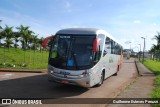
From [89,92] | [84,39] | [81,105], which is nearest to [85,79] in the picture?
[89,92]

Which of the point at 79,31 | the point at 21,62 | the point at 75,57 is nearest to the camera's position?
the point at 75,57

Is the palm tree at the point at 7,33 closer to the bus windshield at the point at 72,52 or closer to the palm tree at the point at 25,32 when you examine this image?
the palm tree at the point at 25,32

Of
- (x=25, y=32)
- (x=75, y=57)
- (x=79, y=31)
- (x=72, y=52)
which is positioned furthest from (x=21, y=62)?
(x=75, y=57)

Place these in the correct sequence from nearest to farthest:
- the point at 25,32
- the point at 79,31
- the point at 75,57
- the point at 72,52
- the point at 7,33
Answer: the point at 75,57 < the point at 72,52 < the point at 79,31 < the point at 25,32 < the point at 7,33

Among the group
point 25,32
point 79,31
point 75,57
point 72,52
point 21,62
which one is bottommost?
point 21,62

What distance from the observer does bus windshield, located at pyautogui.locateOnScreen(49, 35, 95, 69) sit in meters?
13.4

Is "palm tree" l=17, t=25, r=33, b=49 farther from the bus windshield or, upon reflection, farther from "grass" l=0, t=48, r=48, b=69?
the bus windshield

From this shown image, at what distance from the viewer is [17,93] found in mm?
12336

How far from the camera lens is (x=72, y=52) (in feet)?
44.5

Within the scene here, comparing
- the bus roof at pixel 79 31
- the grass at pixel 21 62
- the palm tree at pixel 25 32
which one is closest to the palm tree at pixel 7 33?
the grass at pixel 21 62

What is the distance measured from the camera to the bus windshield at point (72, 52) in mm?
13373

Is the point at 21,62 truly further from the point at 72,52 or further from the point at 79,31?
the point at 72,52

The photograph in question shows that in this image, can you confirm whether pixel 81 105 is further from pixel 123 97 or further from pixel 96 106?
pixel 123 97

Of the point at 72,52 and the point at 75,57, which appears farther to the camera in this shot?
the point at 72,52
